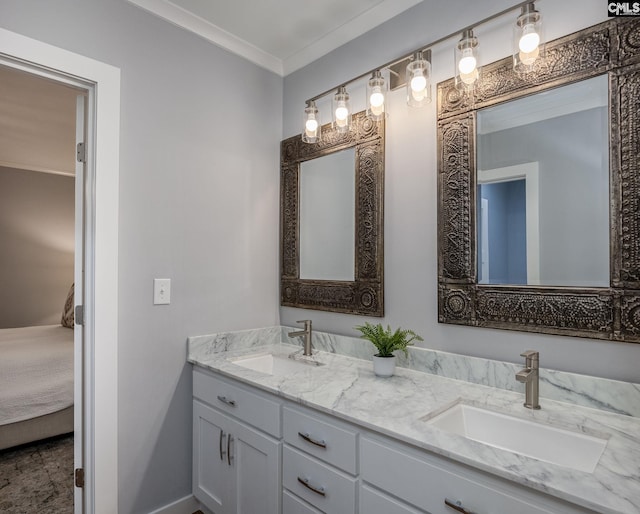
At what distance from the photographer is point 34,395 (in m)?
2.54

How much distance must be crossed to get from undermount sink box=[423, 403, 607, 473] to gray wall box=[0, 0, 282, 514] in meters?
1.22

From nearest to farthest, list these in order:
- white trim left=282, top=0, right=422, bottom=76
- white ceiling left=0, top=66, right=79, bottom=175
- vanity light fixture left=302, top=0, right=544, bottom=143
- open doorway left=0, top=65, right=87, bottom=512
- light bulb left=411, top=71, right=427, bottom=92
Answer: vanity light fixture left=302, top=0, right=544, bottom=143, light bulb left=411, top=71, right=427, bottom=92, white trim left=282, top=0, right=422, bottom=76, open doorway left=0, top=65, right=87, bottom=512, white ceiling left=0, top=66, right=79, bottom=175

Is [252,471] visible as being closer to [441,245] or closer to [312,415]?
[312,415]

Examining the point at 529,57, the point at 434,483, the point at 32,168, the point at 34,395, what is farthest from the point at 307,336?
the point at 32,168

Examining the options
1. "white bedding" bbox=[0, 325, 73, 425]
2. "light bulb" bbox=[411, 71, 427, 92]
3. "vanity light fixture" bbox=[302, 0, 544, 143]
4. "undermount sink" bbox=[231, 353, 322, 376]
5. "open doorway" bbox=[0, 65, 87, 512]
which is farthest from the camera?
"white bedding" bbox=[0, 325, 73, 425]

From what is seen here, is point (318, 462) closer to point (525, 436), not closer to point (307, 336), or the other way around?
point (525, 436)

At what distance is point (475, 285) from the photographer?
151 centimetres

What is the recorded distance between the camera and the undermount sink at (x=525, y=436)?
1.08m

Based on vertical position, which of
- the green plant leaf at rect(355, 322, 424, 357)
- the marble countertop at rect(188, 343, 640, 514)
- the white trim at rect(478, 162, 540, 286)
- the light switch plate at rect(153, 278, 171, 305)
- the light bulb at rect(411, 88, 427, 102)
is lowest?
the marble countertop at rect(188, 343, 640, 514)

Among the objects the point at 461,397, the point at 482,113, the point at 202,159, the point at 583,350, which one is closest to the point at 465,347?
the point at 461,397

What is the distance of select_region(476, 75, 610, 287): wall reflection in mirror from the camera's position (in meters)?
1.26

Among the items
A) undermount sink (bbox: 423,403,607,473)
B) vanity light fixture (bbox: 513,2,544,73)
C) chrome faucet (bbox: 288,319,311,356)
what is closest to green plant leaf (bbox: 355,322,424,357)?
undermount sink (bbox: 423,403,607,473)

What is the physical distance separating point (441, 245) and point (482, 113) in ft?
1.72

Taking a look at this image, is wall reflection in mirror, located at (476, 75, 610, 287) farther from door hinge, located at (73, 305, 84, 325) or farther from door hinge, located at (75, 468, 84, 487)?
door hinge, located at (75, 468, 84, 487)
